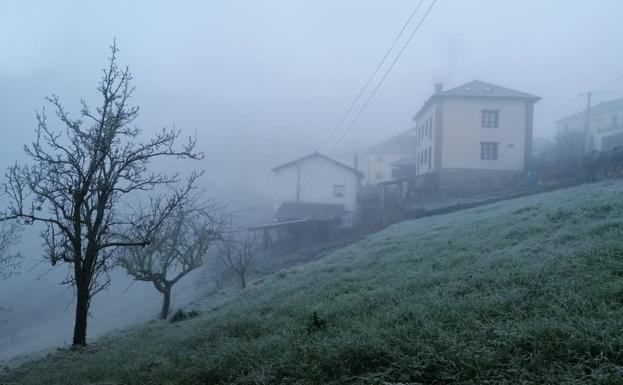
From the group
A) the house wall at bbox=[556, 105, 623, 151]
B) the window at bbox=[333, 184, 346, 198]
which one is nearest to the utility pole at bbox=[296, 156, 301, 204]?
the window at bbox=[333, 184, 346, 198]

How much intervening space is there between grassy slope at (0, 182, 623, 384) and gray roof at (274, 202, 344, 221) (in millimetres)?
27786

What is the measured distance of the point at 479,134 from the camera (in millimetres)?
35125

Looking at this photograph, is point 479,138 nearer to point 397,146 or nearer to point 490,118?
point 490,118

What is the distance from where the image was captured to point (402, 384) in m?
3.86

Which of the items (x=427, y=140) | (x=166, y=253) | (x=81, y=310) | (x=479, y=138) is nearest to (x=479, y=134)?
(x=479, y=138)

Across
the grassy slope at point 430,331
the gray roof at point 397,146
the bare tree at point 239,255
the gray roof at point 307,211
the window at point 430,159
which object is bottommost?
the bare tree at point 239,255

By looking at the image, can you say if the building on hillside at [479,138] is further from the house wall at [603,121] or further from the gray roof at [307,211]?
the house wall at [603,121]

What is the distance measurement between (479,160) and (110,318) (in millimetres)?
27169

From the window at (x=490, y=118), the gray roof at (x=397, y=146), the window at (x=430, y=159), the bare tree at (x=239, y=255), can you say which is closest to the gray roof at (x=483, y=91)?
the window at (x=490, y=118)

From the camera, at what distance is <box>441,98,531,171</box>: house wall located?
114ft

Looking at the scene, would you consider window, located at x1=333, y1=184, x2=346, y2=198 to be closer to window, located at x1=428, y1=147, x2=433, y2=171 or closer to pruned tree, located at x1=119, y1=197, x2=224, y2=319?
window, located at x1=428, y1=147, x2=433, y2=171

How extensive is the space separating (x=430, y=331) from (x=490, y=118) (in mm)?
33534

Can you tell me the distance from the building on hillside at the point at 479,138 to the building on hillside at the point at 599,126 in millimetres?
5633

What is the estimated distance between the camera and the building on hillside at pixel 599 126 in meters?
41.2
